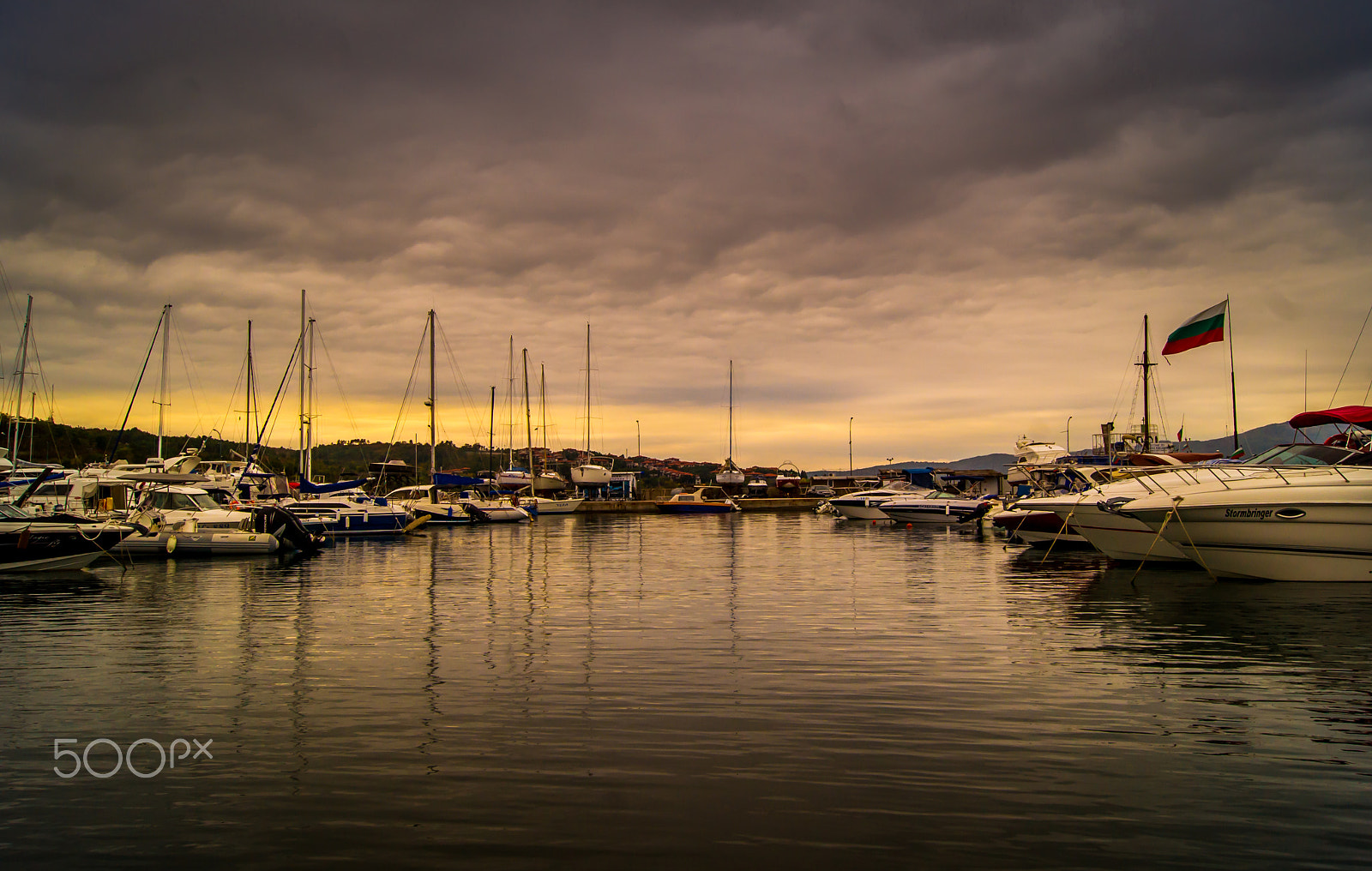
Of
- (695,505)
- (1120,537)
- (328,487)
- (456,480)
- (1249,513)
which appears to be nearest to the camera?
(1249,513)

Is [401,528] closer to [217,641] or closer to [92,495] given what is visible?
[92,495]

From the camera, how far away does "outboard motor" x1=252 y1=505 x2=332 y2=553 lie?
34.9 metres

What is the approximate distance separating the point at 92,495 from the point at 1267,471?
47.1 m

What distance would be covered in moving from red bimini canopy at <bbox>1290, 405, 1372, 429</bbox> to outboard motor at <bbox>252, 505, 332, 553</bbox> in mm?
37400

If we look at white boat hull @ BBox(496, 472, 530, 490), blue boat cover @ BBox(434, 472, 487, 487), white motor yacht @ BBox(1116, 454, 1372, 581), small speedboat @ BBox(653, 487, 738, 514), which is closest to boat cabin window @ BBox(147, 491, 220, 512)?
white motor yacht @ BBox(1116, 454, 1372, 581)

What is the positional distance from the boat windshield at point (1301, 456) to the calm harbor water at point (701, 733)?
548cm

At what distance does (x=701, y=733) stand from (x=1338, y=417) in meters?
27.7

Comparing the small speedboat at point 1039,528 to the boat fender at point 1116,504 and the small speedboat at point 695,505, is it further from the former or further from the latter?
the small speedboat at point 695,505

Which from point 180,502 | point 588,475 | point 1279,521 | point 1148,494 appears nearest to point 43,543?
point 180,502

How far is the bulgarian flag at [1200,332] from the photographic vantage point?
3325 cm

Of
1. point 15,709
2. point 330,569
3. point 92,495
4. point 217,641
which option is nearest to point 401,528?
point 92,495

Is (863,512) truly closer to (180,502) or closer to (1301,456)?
(1301,456)

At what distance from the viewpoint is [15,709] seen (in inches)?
395

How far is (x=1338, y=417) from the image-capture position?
27062 millimetres
